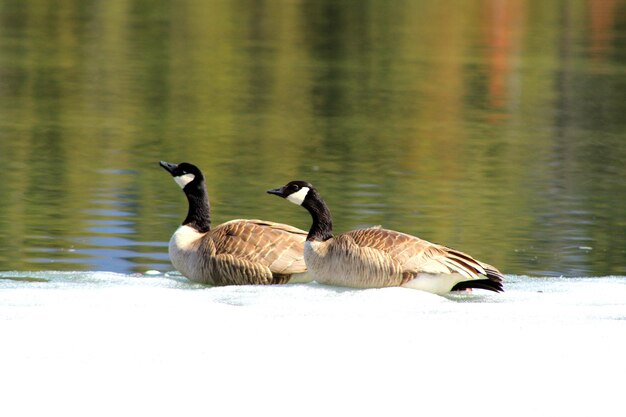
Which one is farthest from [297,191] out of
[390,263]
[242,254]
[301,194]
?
[390,263]

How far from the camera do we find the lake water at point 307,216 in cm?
808

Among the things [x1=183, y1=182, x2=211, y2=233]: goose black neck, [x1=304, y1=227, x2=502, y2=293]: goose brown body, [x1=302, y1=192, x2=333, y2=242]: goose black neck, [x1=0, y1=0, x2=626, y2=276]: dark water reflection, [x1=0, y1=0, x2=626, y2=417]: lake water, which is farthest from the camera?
[x1=0, y1=0, x2=626, y2=276]: dark water reflection

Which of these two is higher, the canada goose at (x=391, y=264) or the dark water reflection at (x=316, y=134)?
the canada goose at (x=391, y=264)

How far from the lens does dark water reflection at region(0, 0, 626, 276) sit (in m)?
15.2

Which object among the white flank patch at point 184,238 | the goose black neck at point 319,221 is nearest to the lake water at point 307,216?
the white flank patch at point 184,238

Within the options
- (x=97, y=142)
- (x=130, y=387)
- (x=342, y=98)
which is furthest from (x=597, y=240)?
(x=342, y=98)

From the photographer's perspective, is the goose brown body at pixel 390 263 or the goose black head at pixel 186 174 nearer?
the goose brown body at pixel 390 263

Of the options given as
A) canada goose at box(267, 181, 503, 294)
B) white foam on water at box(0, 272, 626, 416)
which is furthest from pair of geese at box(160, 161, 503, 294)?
white foam on water at box(0, 272, 626, 416)

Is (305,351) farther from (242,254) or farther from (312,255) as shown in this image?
(242,254)

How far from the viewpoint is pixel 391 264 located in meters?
11.0

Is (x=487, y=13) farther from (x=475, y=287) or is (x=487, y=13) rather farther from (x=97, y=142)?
(x=475, y=287)

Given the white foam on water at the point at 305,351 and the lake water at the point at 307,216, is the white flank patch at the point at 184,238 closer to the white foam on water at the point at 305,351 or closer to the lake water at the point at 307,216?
the lake water at the point at 307,216

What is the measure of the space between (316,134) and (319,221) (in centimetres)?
1329

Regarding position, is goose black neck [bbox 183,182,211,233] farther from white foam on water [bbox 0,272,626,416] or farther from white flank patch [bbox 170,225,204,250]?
white foam on water [bbox 0,272,626,416]
